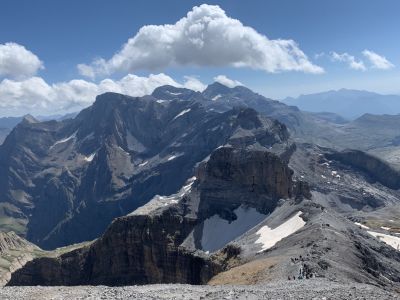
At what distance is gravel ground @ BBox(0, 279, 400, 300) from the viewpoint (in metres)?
40.3

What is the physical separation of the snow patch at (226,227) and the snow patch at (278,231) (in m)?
33.0

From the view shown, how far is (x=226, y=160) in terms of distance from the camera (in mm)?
182750

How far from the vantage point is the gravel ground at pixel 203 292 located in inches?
1586

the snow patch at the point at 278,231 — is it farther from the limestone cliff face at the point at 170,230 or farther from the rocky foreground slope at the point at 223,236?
the limestone cliff face at the point at 170,230

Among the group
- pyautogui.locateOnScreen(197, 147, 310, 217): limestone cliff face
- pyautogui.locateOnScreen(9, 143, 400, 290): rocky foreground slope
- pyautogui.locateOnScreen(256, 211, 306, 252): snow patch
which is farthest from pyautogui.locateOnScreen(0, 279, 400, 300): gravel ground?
pyautogui.locateOnScreen(197, 147, 310, 217): limestone cliff face

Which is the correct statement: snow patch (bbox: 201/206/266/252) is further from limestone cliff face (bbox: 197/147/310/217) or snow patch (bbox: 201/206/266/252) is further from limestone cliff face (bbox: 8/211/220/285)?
limestone cliff face (bbox: 8/211/220/285)

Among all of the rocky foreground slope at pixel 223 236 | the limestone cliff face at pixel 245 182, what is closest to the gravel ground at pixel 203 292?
the rocky foreground slope at pixel 223 236

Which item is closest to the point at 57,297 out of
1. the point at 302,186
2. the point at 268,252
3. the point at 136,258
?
the point at 268,252

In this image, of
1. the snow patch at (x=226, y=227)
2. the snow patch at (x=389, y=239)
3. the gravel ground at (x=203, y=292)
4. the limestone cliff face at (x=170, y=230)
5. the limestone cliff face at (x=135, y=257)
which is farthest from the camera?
the limestone cliff face at (x=170, y=230)

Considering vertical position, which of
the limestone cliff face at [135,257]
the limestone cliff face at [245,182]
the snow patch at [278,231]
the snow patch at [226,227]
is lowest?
the limestone cliff face at [135,257]

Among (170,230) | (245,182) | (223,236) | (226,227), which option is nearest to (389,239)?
(223,236)

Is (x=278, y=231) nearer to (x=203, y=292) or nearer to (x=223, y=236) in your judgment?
→ (x=223, y=236)

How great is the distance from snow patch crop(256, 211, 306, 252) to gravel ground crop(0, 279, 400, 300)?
2075 inches

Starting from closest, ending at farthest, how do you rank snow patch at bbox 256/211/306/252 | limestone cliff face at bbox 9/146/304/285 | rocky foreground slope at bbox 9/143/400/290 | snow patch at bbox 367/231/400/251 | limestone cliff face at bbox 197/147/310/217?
rocky foreground slope at bbox 9/143/400/290, snow patch at bbox 256/211/306/252, snow patch at bbox 367/231/400/251, limestone cliff face at bbox 9/146/304/285, limestone cliff face at bbox 197/147/310/217
